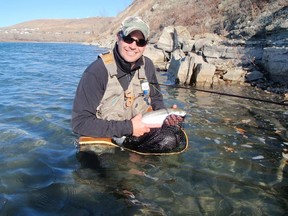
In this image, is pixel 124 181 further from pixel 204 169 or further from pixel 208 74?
pixel 208 74

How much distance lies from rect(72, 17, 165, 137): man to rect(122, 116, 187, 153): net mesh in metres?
0.48

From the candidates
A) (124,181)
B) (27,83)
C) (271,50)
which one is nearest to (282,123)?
(124,181)

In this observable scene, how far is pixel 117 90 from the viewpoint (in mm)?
5551

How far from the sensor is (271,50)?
1540 cm

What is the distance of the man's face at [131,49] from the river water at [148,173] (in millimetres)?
1855

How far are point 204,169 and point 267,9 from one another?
18.7 meters

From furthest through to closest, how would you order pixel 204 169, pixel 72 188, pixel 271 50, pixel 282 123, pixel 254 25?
1. pixel 254 25
2. pixel 271 50
3. pixel 282 123
4. pixel 204 169
5. pixel 72 188

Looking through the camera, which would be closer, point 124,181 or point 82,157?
point 124,181

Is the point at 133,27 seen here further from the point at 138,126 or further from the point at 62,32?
the point at 62,32

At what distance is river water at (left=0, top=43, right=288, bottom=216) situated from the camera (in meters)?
4.58

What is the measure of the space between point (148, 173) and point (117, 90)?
4.92 feet

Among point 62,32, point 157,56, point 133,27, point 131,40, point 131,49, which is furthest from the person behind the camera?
point 62,32

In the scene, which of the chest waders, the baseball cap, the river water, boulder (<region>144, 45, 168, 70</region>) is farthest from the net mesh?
boulder (<region>144, 45, 168, 70</region>)

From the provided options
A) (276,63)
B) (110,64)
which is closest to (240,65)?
(276,63)
